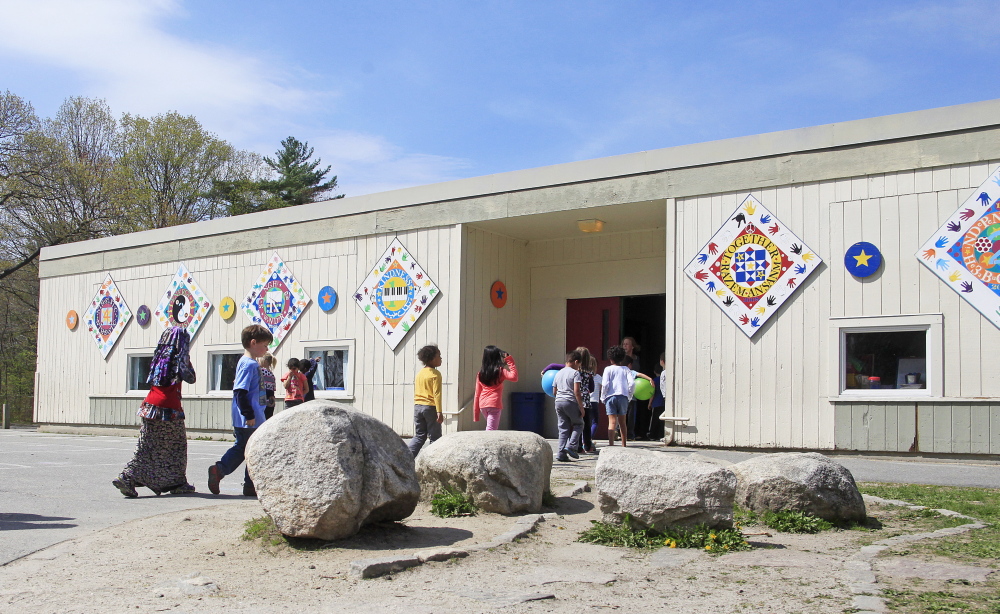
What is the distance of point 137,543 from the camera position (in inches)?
235

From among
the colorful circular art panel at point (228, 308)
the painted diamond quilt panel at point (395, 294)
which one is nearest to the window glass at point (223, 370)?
the colorful circular art panel at point (228, 308)

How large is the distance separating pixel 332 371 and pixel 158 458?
8.25 metres

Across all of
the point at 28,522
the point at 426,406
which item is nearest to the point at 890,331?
the point at 426,406

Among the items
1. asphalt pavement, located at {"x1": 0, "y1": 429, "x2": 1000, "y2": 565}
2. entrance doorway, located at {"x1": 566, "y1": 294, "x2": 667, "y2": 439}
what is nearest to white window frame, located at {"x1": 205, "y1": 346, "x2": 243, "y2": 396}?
asphalt pavement, located at {"x1": 0, "y1": 429, "x2": 1000, "y2": 565}

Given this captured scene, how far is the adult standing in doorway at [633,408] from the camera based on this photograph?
47.9ft

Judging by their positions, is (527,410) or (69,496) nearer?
(69,496)

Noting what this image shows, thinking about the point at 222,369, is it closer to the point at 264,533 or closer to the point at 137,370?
the point at 137,370

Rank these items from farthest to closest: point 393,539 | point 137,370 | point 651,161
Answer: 1. point 137,370
2. point 651,161
3. point 393,539

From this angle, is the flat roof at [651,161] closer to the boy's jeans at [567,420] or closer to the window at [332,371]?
the window at [332,371]

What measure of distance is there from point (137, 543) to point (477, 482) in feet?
8.20

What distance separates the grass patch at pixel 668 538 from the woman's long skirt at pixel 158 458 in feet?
14.6

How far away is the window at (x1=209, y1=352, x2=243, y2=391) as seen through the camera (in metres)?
18.0

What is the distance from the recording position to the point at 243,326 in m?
17.9

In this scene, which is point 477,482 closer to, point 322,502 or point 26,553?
point 322,502
